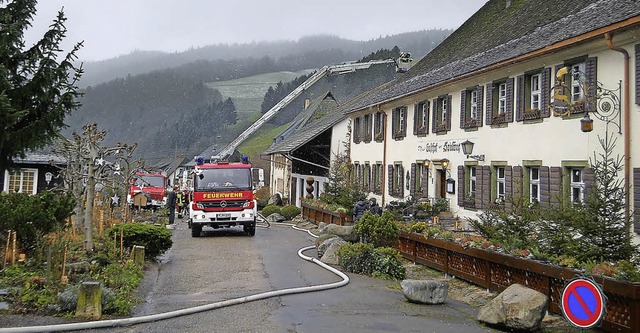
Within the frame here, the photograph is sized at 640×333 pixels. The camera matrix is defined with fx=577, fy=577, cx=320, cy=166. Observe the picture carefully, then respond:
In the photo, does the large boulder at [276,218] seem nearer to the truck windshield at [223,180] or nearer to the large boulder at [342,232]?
the truck windshield at [223,180]

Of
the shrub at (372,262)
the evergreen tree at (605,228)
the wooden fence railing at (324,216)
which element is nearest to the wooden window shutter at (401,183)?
the wooden fence railing at (324,216)

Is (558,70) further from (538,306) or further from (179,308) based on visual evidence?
(179,308)

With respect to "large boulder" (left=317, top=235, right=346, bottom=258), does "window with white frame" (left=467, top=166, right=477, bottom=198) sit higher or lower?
higher

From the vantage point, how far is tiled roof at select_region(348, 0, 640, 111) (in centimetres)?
1416

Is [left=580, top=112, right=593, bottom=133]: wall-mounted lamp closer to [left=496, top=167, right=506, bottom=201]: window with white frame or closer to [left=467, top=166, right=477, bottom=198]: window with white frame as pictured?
[left=496, top=167, right=506, bottom=201]: window with white frame

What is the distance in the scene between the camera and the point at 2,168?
15461 mm

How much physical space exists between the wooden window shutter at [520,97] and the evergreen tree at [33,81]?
40.6 feet

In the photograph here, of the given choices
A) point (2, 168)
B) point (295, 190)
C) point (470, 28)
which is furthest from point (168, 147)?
point (2, 168)

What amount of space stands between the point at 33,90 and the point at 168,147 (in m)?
110

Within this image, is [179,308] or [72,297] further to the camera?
[179,308]

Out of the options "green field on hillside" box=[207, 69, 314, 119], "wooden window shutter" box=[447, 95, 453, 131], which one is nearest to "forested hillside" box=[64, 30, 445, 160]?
"green field on hillside" box=[207, 69, 314, 119]

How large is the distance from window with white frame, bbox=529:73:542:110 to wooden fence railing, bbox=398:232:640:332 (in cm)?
530

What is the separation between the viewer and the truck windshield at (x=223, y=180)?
21.8 meters

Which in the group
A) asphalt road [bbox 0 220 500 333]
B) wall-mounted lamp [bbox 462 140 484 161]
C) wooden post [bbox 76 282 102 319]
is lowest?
asphalt road [bbox 0 220 500 333]
